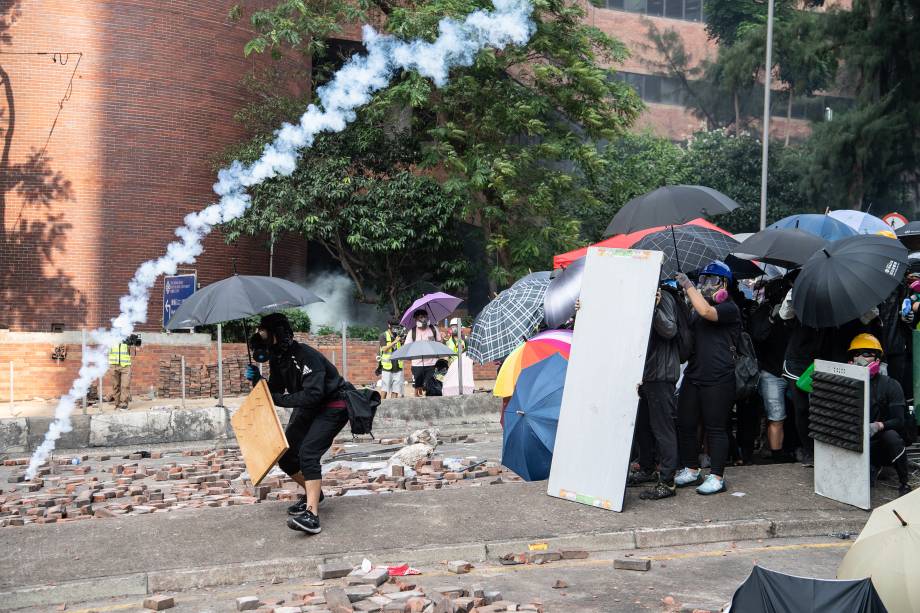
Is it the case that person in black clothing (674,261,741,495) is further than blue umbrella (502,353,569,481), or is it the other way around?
blue umbrella (502,353,569,481)

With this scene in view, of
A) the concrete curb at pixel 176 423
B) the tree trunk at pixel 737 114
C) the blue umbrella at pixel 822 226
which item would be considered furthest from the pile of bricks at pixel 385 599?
the tree trunk at pixel 737 114

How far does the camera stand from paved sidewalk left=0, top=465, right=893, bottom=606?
714 centimetres

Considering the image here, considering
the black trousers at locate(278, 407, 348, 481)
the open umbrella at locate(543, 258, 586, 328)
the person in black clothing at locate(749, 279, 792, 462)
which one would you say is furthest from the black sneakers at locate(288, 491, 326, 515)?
the person in black clothing at locate(749, 279, 792, 462)

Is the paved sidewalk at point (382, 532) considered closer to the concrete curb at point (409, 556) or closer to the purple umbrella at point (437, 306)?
the concrete curb at point (409, 556)

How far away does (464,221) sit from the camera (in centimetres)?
2819

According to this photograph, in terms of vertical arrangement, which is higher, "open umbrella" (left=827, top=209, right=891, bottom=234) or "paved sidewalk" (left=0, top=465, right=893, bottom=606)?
"open umbrella" (left=827, top=209, right=891, bottom=234)

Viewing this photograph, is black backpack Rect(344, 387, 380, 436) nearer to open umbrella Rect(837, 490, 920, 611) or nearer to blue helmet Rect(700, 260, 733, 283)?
blue helmet Rect(700, 260, 733, 283)

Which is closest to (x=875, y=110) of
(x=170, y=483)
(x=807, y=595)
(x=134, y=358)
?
(x=134, y=358)

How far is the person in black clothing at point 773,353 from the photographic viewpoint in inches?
375

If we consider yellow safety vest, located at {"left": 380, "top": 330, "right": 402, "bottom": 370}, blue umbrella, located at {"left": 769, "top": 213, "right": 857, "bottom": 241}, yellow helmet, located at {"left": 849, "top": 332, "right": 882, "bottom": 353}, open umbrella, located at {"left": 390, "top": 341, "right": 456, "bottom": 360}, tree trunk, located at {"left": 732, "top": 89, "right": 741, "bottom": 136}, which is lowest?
yellow safety vest, located at {"left": 380, "top": 330, "right": 402, "bottom": 370}

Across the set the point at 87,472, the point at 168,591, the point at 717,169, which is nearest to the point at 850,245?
the point at 168,591

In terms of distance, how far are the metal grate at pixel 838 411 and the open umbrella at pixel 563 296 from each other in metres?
2.61

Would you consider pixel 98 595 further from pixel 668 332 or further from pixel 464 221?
pixel 464 221

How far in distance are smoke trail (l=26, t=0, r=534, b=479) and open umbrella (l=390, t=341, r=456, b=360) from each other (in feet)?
22.5
